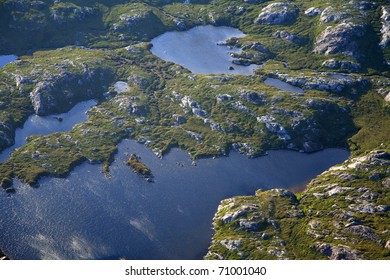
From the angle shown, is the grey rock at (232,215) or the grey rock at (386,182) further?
the grey rock at (386,182)

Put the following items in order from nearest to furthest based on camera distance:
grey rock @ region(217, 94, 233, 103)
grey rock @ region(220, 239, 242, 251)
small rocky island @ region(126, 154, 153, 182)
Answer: grey rock @ region(220, 239, 242, 251) < small rocky island @ region(126, 154, 153, 182) < grey rock @ region(217, 94, 233, 103)

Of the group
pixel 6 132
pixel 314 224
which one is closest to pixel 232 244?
pixel 314 224

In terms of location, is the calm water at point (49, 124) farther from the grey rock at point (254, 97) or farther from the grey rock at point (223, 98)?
the grey rock at point (254, 97)

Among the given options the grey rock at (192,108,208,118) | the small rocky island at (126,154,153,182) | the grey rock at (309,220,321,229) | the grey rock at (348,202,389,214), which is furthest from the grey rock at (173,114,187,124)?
the grey rock at (348,202,389,214)

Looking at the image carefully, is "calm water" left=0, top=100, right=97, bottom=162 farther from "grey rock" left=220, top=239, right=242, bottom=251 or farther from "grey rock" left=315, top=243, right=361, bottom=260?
"grey rock" left=315, top=243, right=361, bottom=260

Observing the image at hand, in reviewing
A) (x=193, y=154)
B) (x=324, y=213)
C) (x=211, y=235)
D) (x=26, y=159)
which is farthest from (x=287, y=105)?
(x=26, y=159)

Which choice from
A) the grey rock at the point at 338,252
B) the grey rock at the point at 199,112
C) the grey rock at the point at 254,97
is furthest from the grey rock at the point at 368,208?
the grey rock at the point at 199,112

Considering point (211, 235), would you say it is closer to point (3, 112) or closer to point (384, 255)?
point (384, 255)
